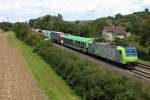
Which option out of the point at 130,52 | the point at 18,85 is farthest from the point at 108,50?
the point at 18,85

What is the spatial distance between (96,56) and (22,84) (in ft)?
78.4

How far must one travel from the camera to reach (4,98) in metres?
26.0

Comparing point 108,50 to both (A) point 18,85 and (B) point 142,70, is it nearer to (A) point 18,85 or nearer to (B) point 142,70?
(B) point 142,70

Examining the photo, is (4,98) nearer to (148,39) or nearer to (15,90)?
(15,90)

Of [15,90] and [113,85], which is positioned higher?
[113,85]

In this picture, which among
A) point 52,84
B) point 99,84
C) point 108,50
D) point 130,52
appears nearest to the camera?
point 99,84

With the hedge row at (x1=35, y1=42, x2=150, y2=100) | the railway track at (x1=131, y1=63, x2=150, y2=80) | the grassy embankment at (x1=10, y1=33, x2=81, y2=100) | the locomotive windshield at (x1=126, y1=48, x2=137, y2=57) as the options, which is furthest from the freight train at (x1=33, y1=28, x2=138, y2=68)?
the hedge row at (x1=35, y1=42, x2=150, y2=100)

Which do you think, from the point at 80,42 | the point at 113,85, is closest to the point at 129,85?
the point at 113,85

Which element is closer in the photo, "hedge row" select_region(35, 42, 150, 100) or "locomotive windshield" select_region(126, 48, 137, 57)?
"hedge row" select_region(35, 42, 150, 100)

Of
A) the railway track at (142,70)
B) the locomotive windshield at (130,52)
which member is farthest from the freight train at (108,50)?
the railway track at (142,70)

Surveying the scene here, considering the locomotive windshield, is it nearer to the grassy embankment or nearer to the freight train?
the freight train

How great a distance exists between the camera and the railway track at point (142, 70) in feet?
124

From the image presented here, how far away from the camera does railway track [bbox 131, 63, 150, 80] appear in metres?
37.8

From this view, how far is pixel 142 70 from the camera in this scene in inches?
1635
